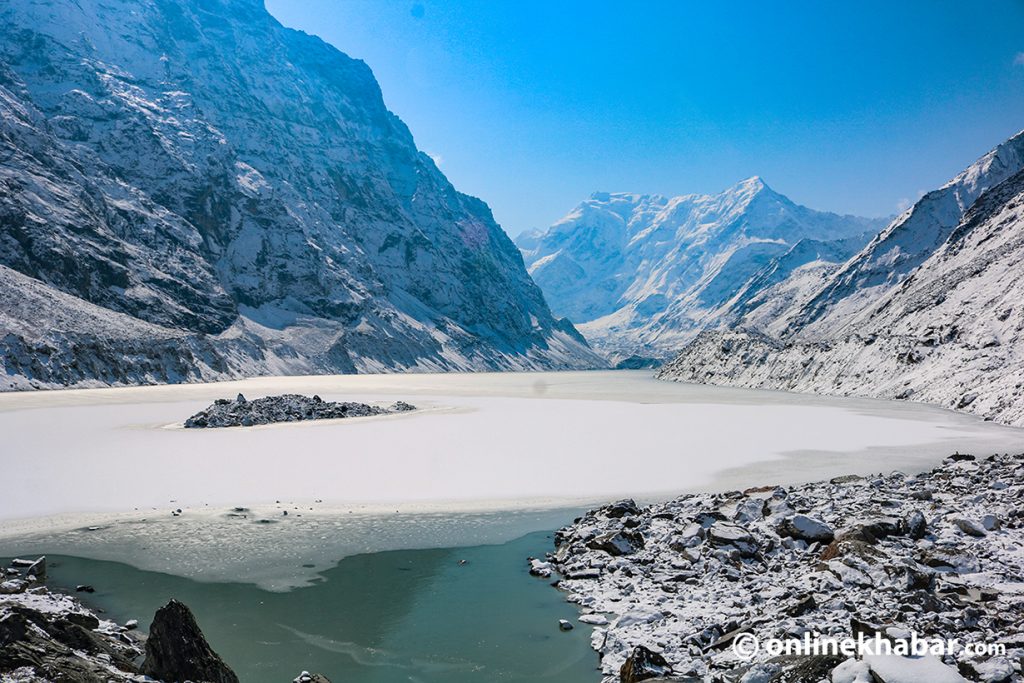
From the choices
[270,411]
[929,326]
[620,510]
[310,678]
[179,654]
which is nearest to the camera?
[179,654]

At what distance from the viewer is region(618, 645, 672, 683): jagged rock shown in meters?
9.39

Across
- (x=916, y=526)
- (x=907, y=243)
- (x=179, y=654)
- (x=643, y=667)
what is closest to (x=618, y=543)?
(x=643, y=667)

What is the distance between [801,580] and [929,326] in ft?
239

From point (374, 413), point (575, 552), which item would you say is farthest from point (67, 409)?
point (575, 552)

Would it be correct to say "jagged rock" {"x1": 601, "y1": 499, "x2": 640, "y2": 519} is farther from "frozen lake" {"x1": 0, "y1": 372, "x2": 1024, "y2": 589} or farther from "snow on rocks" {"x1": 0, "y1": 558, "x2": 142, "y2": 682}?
"snow on rocks" {"x1": 0, "y1": 558, "x2": 142, "y2": 682}

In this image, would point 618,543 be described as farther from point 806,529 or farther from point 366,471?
point 366,471

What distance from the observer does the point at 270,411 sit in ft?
145

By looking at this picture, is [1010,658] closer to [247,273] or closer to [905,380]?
[905,380]


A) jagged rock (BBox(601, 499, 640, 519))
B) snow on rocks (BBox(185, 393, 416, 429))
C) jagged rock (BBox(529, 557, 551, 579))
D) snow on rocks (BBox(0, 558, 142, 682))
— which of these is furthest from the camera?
snow on rocks (BBox(185, 393, 416, 429))

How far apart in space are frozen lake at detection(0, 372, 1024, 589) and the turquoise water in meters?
1.09

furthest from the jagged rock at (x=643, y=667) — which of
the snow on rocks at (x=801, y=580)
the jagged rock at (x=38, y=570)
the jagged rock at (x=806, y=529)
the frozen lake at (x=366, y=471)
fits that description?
the jagged rock at (x=38, y=570)

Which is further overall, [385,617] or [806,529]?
[806,529]

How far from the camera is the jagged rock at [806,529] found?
14172 millimetres

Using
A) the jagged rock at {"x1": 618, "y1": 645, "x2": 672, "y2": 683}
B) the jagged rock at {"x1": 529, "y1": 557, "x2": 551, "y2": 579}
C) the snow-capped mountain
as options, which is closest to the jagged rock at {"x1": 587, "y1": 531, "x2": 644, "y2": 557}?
the jagged rock at {"x1": 529, "y1": 557, "x2": 551, "y2": 579}
